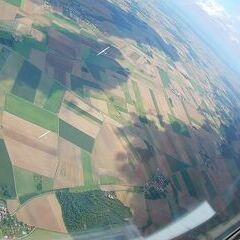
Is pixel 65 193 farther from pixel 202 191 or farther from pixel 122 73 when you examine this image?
pixel 122 73

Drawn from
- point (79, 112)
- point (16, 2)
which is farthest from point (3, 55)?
point (16, 2)

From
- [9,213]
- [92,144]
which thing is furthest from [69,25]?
[9,213]

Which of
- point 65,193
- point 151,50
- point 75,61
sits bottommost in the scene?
point 151,50

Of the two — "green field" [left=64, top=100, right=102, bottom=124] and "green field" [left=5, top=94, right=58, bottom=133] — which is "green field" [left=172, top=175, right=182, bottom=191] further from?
"green field" [left=5, top=94, right=58, bottom=133]

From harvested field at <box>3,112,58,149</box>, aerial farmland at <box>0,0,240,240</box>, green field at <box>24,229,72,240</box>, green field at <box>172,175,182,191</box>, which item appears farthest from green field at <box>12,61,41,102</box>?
green field at <box>172,175,182,191</box>

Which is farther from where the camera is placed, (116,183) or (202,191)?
(202,191)

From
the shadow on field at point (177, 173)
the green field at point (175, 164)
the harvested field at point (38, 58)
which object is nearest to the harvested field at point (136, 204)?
the shadow on field at point (177, 173)
